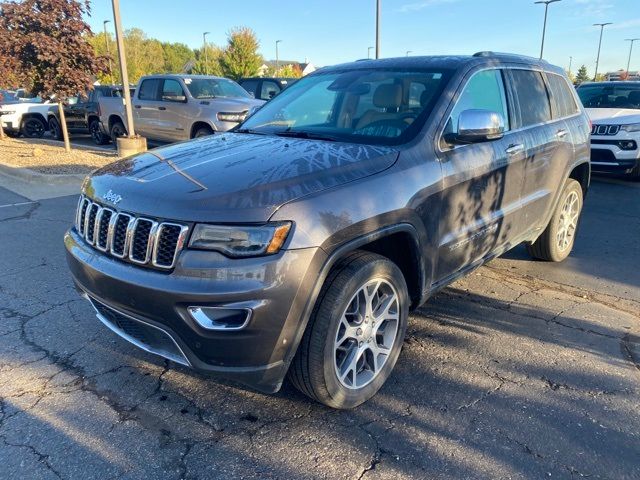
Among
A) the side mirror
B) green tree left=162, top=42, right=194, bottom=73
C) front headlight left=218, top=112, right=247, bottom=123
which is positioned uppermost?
green tree left=162, top=42, right=194, bottom=73

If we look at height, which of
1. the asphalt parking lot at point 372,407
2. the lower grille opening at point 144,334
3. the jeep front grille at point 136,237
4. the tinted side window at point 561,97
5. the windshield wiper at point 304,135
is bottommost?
the asphalt parking lot at point 372,407

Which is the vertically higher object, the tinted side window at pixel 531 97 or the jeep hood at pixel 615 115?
the tinted side window at pixel 531 97

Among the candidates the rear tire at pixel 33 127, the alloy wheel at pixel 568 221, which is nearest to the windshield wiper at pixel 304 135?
the alloy wheel at pixel 568 221

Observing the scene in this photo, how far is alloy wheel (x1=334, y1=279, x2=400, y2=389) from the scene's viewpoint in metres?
2.65

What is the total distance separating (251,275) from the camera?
2.18m

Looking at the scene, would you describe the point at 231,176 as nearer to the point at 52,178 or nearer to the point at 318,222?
the point at 318,222

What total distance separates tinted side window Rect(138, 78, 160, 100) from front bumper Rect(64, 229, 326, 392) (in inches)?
420

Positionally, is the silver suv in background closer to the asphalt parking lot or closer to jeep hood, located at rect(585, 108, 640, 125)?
jeep hood, located at rect(585, 108, 640, 125)

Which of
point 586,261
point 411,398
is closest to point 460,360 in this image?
point 411,398

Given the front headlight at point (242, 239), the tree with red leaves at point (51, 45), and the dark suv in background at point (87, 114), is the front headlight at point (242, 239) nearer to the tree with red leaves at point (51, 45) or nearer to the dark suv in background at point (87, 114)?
the tree with red leaves at point (51, 45)

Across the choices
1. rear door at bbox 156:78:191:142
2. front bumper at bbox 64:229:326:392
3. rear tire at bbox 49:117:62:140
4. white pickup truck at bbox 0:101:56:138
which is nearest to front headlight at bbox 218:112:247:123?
rear door at bbox 156:78:191:142

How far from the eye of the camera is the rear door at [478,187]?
10.3ft

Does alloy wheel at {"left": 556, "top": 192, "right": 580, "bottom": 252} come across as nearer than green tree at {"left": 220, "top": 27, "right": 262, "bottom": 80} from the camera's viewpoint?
Yes

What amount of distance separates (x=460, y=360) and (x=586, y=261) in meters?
2.74
